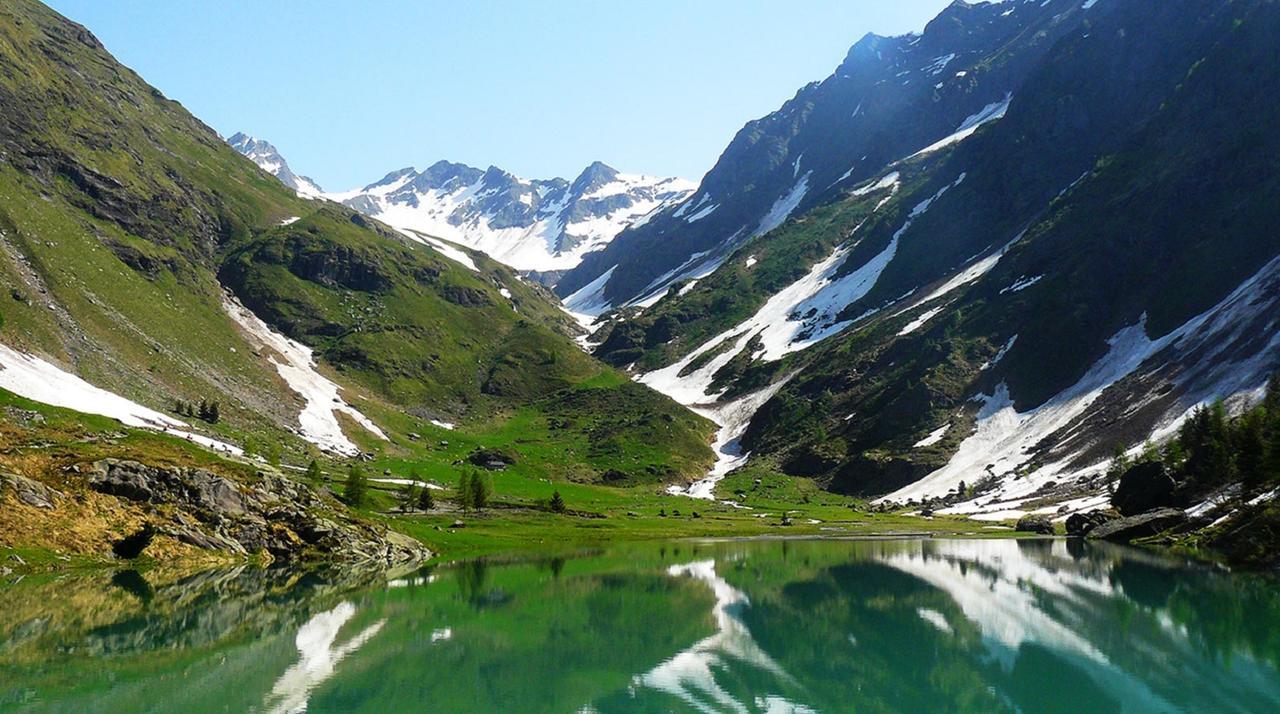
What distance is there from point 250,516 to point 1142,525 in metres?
93.3

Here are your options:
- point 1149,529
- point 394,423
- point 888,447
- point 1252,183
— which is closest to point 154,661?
point 1149,529

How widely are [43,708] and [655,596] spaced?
3963 centimetres

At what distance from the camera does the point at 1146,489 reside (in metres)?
103

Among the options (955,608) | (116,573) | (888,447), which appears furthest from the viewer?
(888,447)

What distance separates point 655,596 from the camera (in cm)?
6097

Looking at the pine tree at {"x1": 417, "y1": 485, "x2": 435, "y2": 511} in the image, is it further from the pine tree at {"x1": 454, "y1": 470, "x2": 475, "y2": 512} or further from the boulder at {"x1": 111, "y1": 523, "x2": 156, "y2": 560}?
the boulder at {"x1": 111, "y1": 523, "x2": 156, "y2": 560}

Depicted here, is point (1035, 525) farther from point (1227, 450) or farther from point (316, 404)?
point (316, 404)

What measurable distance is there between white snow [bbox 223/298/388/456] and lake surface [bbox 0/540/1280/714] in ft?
306

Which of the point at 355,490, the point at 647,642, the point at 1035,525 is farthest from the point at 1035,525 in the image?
the point at 355,490

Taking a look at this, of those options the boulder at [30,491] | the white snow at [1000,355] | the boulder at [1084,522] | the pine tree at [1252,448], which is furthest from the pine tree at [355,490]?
the white snow at [1000,355]

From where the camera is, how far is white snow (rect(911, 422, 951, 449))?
584 feet

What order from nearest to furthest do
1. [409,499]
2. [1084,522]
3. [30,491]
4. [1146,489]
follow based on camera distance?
[30,491] → [1146,489] → [1084,522] → [409,499]

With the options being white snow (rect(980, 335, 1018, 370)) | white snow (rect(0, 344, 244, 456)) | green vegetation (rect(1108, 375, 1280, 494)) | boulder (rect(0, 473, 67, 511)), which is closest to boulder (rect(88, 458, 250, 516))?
boulder (rect(0, 473, 67, 511))

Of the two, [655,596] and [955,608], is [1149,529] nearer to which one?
[955,608]
